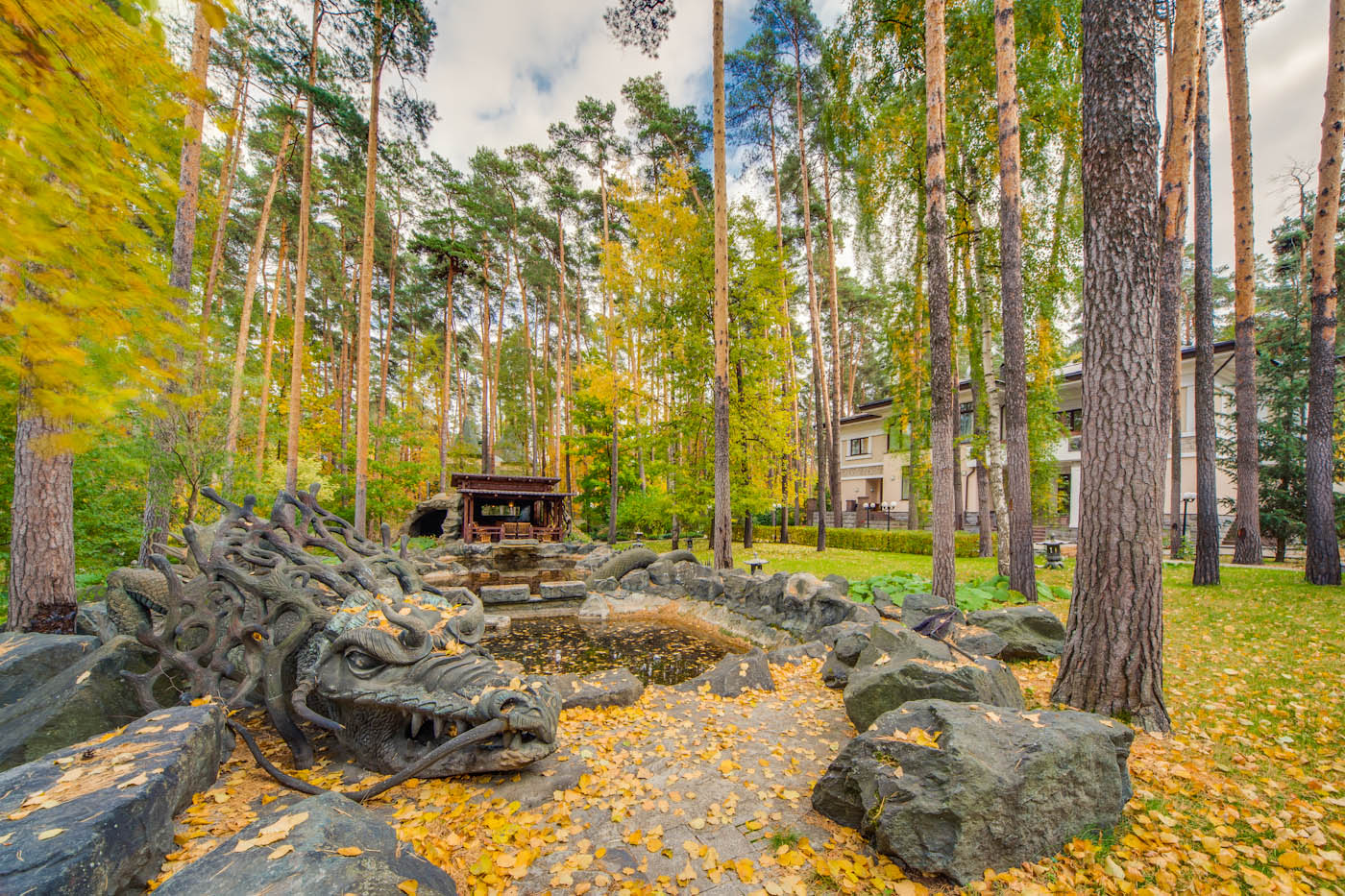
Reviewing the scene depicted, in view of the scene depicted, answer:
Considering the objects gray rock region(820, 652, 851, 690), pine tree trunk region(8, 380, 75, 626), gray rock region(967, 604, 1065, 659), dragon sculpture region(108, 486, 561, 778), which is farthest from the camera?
gray rock region(967, 604, 1065, 659)

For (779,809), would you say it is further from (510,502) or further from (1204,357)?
(510,502)

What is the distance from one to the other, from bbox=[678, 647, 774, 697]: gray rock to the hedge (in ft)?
31.0

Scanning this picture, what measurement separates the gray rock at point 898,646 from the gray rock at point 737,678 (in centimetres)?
88

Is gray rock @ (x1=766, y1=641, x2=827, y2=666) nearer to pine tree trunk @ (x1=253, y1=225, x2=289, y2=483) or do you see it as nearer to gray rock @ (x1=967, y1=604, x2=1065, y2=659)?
gray rock @ (x1=967, y1=604, x2=1065, y2=659)

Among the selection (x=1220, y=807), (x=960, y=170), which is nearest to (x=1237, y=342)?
(x=960, y=170)

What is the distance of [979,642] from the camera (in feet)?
15.2

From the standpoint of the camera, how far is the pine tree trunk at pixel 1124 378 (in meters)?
3.20

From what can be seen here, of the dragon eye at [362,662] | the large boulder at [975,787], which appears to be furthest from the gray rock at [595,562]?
the large boulder at [975,787]

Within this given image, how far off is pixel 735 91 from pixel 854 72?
6.56 m

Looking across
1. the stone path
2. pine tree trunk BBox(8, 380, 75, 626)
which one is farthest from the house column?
pine tree trunk BBox(8, 380, 75, 626)

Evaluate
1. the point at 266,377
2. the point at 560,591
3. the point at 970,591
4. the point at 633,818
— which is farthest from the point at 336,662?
the point at 266,377

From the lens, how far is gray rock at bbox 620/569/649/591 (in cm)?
964

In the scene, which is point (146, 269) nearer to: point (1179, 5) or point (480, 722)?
point (480, 722)

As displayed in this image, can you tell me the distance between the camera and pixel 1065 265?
920cm
